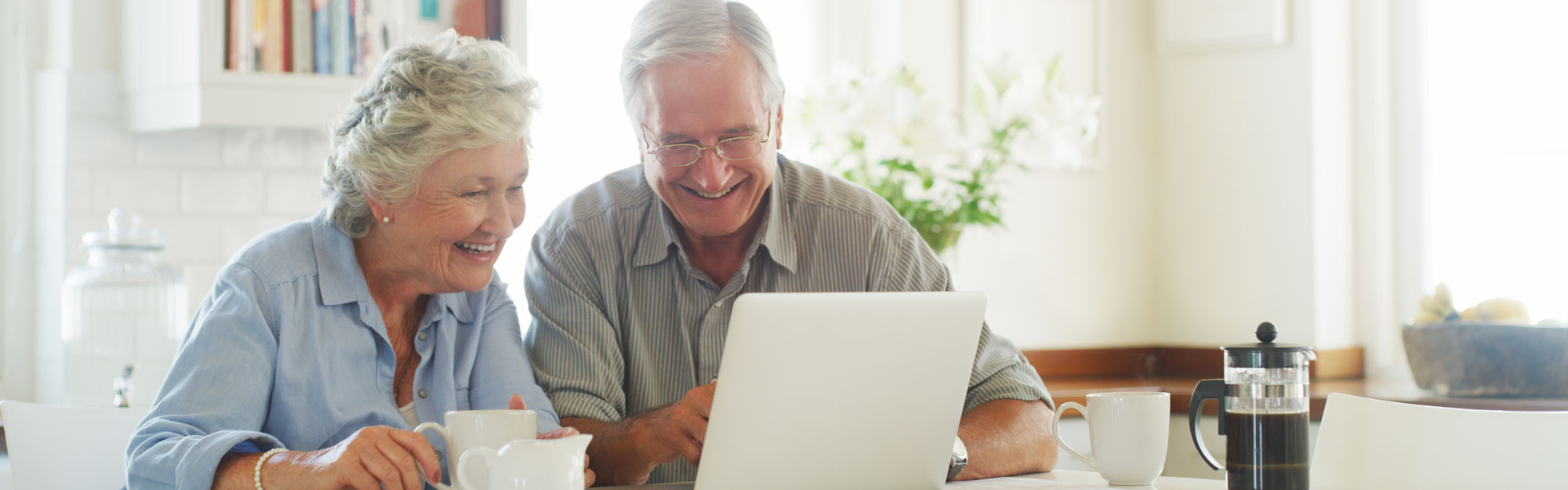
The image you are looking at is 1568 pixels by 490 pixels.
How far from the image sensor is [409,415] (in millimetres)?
1915

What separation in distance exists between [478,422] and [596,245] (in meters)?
0.72

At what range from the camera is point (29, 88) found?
278 centimetres

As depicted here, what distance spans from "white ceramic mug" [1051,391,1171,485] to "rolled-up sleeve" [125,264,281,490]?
97 cm

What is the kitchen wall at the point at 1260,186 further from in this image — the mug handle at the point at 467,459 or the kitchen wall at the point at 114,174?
the mug handle at the point at 467,459

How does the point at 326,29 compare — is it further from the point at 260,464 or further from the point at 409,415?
the point at 260,464

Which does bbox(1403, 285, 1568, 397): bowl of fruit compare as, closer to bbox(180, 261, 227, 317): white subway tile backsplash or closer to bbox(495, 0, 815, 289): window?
bbox(495, 0, 815, 289): window

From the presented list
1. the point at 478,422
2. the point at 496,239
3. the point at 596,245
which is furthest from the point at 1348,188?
the point at 478,422

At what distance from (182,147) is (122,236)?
0.91ft

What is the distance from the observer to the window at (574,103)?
10.9ft

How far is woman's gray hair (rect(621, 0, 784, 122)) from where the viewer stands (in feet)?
Result: 6.75

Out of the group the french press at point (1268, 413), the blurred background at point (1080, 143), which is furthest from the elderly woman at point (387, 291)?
the blurred background at point (1080, 143)

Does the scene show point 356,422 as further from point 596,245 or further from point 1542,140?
point 1542,140

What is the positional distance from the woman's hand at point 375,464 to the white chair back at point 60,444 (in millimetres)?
474

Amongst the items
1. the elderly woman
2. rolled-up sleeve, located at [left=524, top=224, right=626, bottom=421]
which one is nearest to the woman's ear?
the elderly woman
